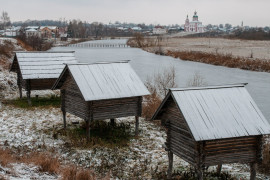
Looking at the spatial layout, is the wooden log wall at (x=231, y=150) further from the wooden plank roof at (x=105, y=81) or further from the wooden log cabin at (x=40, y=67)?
the wooden log cabin at (x=40, y=67)

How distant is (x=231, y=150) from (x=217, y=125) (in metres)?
1.11

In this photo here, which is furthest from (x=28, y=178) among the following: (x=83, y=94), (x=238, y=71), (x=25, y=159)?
(x=238, y=71)

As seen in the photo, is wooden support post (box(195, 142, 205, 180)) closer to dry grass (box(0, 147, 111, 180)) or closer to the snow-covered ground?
the snow-covered ground

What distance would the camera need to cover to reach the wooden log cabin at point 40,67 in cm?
2150

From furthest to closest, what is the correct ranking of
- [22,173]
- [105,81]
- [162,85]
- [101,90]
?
[162,85], [105,81], [101,90], [22,173]

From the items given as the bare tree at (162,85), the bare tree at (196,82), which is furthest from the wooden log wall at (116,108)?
the bare tree at (196,82)

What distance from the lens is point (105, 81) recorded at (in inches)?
606

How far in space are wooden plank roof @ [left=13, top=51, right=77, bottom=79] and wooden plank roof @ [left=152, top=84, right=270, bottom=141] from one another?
12657mm

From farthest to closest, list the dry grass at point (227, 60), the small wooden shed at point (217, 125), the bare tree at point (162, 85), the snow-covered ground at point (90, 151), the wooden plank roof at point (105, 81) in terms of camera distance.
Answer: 1. the dry grass at point (227, 60)
2. the bare tree at point (162, 85)
3. the wooden plank roof at point (105, 81)
4. the snow-covered ground at point (90, 151)
5. the small wooden shed at point (217, 125)

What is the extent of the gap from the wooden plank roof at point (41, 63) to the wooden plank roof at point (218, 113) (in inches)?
498

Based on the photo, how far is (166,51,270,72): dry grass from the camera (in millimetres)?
47375

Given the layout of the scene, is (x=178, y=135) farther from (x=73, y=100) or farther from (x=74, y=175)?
(x=73, y=100)

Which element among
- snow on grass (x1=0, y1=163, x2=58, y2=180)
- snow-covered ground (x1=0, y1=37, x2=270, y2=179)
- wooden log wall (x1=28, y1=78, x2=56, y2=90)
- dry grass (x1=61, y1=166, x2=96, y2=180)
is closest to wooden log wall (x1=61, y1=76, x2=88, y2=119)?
snow-covered ground (x1=0, y1=37, x2=270, y2=179)

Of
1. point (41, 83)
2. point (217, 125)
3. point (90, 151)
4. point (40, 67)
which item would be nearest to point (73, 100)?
point (90, 151)
